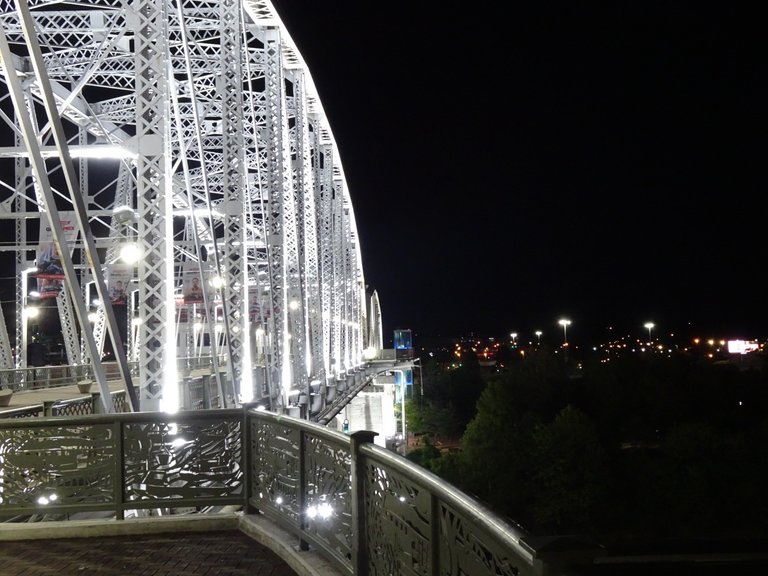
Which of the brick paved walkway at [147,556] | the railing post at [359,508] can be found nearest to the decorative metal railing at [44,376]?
the brick paved walkway at [147,556]

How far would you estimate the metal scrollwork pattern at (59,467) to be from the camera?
7199mm

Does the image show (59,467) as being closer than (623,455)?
Yes

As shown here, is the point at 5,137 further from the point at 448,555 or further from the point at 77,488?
the point at 448,555

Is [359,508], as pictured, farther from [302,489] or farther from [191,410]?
[191,410]

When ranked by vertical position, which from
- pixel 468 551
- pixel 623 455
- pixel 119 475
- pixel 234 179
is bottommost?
pixel 623 455

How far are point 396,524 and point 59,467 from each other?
4.31 meters

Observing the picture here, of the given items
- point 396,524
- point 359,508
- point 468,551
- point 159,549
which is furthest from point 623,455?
point 468,551

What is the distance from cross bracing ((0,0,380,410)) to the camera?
11.1m

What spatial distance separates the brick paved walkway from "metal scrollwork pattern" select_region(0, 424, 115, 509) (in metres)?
0.42

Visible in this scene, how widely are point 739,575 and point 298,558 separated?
2680cm

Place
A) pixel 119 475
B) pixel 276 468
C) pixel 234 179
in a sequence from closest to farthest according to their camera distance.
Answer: pixel 276 468 → pixel 119 475 → pixel 234 179

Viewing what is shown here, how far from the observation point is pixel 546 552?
2.44 metres

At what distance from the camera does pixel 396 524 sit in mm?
4262

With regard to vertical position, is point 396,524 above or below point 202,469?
above
